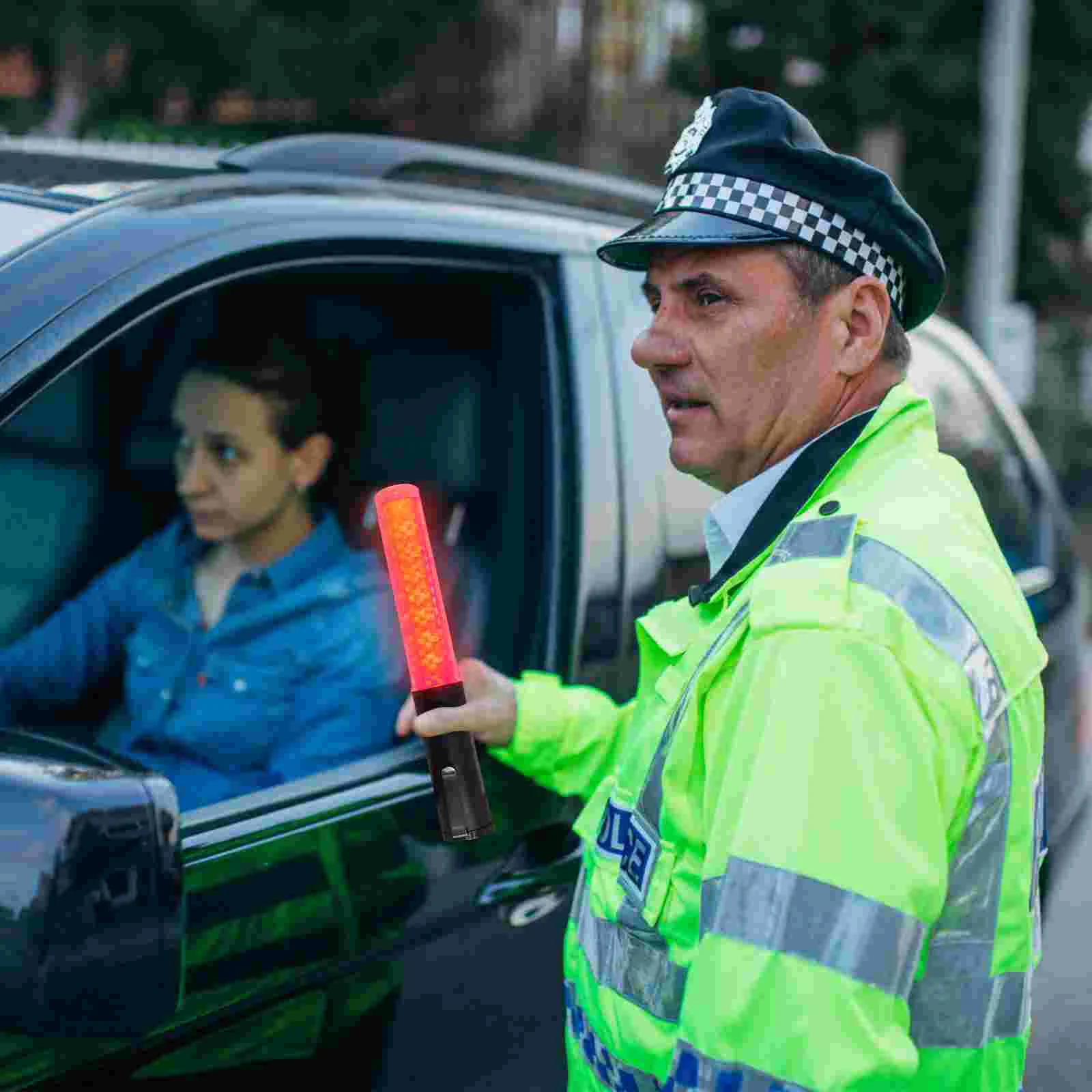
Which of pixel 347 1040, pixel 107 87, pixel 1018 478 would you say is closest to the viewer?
pixel 347 1040

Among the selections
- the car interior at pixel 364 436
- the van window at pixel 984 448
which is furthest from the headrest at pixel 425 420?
the van window at pixel 984 448

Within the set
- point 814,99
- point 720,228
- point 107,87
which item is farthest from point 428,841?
point 107,87

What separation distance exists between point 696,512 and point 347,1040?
3.28ft

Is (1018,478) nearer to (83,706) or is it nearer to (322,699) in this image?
(322,699)

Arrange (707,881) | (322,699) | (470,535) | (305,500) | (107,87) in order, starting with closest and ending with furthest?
1. (707,881)
2. (322,699)
3. (470,535)
4. (305,500)
5. (107,87)

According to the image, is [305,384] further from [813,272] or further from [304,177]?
[813,272]


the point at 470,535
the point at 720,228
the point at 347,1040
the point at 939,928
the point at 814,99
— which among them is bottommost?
the point at 347,1040

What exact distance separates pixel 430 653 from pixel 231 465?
1080 mm

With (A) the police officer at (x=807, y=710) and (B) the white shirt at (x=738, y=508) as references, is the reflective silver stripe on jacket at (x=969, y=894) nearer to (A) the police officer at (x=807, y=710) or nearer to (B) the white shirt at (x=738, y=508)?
(A) the police officer at (x=807, y=710)

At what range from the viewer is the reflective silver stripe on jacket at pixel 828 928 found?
109cm

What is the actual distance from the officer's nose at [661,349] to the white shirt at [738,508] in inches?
5.4

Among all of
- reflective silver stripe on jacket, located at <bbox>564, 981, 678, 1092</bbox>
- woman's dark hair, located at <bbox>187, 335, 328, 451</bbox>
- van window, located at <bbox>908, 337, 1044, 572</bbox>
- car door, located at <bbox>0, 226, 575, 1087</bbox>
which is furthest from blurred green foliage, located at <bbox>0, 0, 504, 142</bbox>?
reflective silver stripe on jacket, located at <bbox>564, 981, 678, 1092</bbox>

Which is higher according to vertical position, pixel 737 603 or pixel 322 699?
pixel 737 603

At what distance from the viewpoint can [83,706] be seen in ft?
8.50
